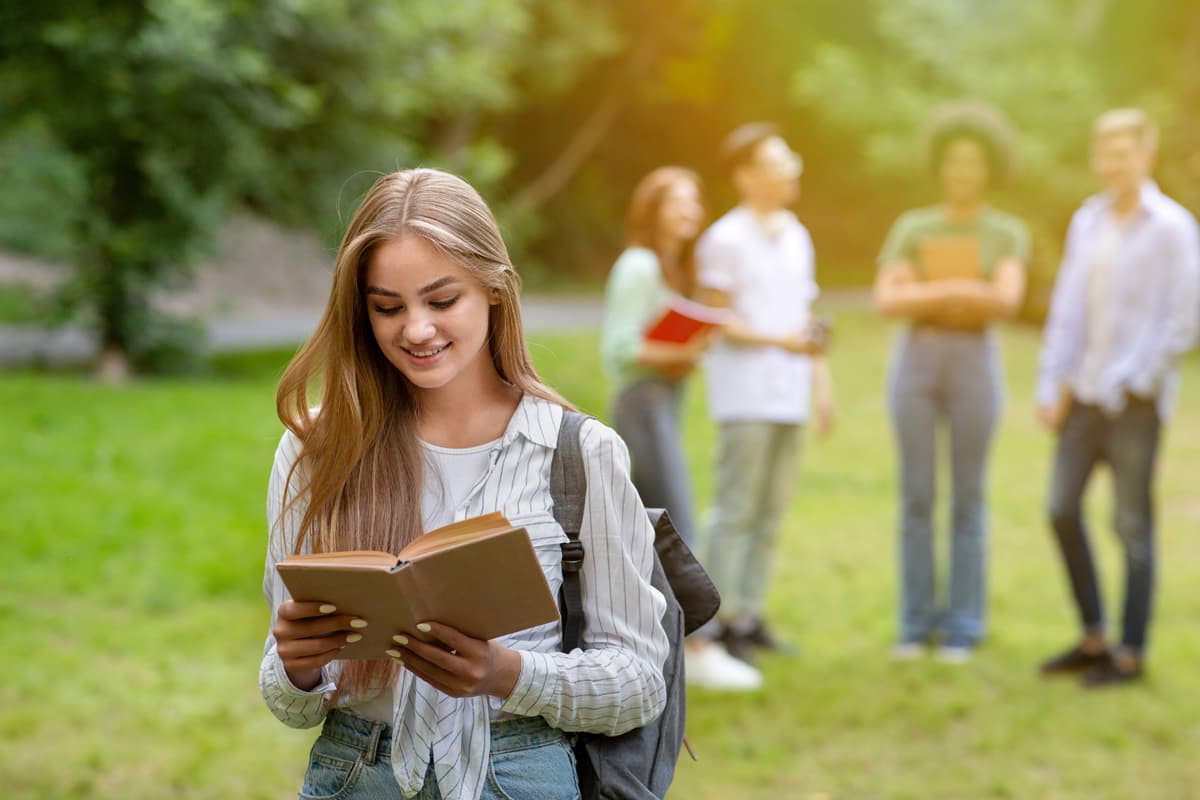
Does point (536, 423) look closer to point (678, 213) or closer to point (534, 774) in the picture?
point (534, 774)

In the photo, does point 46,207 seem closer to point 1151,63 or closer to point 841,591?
point 841,591

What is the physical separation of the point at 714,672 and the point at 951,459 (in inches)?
58.9

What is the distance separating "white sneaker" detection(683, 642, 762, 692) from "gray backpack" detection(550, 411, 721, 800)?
3.25 m

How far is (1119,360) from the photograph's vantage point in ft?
17.7

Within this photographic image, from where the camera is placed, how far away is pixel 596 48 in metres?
21.9

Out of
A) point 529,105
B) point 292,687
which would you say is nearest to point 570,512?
point 292,687

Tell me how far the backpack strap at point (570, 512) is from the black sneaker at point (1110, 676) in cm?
409

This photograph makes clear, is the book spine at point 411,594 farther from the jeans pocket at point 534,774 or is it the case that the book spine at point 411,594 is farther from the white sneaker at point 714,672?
the white sneaker at point 714,672

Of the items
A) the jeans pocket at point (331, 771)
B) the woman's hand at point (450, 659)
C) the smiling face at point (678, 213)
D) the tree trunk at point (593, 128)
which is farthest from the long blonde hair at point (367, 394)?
the tree trunk at point (593, 128)

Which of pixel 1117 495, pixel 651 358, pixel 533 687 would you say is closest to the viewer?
pixel 533 687

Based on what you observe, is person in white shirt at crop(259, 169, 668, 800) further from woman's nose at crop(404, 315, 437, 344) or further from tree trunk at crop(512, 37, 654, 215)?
tree trunk at crop(512, 37, 654, 215)

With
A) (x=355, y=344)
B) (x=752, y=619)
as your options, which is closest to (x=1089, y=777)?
(x=752, y=619)

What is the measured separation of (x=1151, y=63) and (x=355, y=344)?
22.3m

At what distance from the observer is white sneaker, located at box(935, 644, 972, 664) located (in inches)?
230
